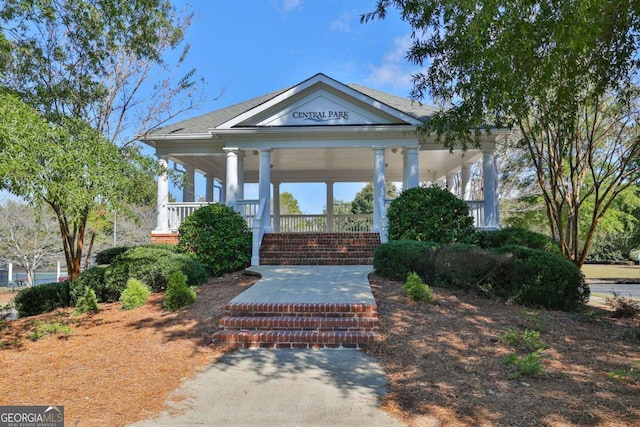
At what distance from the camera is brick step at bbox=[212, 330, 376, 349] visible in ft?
17.3

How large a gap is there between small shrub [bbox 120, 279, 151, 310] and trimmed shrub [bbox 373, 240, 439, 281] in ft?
15.6

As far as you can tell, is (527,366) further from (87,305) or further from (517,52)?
(87,305)

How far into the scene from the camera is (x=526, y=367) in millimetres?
3961

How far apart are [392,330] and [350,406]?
7.10 feet

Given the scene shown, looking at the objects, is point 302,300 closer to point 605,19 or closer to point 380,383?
point 380,383

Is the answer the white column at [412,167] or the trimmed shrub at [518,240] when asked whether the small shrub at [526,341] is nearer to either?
the trimmed shrub at [518,240]

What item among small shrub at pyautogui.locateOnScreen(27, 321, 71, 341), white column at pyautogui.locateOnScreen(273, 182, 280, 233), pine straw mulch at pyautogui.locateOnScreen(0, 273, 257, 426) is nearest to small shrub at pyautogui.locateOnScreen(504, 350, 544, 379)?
pine straw mulch at pyautogui.locateOnScreen(0, 273, 257, 426)

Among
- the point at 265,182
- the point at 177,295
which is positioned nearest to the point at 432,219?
the point at 265,182

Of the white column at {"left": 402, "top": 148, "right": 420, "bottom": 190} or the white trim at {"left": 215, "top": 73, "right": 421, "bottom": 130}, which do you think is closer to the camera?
the white trim at {"left": 215, "top": 73, "right": 421, "bottom": 130}

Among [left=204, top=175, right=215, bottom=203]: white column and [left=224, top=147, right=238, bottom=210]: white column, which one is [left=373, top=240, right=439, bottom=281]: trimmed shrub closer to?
[left=224, top=147, right=238, bottom=210]: white column

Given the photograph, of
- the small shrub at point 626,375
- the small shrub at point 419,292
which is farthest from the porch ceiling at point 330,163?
the small shrub at point 626,375

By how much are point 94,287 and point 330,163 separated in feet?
32.6

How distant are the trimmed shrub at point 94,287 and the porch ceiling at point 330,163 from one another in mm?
5711

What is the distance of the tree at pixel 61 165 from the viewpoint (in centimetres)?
446
